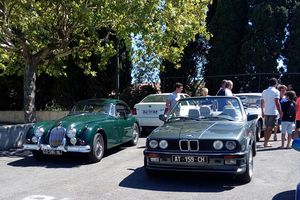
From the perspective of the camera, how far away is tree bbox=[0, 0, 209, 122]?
1196 centimetres

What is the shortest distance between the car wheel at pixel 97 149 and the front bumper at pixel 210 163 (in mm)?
2544

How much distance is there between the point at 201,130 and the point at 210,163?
2.31 feet

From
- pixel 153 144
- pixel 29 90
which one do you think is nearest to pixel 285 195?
pixel 153 144

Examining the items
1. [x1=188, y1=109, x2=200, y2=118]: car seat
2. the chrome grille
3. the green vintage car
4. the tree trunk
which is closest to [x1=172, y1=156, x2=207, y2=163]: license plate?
the chrome grille

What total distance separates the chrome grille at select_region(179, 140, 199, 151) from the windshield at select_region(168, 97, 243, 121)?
4.07ft

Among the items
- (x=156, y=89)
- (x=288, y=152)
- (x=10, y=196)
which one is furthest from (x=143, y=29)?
(x=156, y=89)

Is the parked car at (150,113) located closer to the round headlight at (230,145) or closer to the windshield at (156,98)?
the windshield at (156,98)

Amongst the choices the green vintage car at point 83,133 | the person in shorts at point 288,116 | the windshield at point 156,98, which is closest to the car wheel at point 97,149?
the green vintage car at point 83,133

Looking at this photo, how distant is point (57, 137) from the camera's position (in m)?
9.59

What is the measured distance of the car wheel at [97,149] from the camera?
31.5 ft

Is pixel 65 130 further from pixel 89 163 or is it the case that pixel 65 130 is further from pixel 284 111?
pixel 284 111

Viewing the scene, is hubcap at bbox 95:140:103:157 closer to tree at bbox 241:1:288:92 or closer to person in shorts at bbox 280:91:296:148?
person in shorts at bbox 280:91:296:148

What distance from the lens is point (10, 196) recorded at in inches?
269

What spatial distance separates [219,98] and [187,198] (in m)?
2.90
